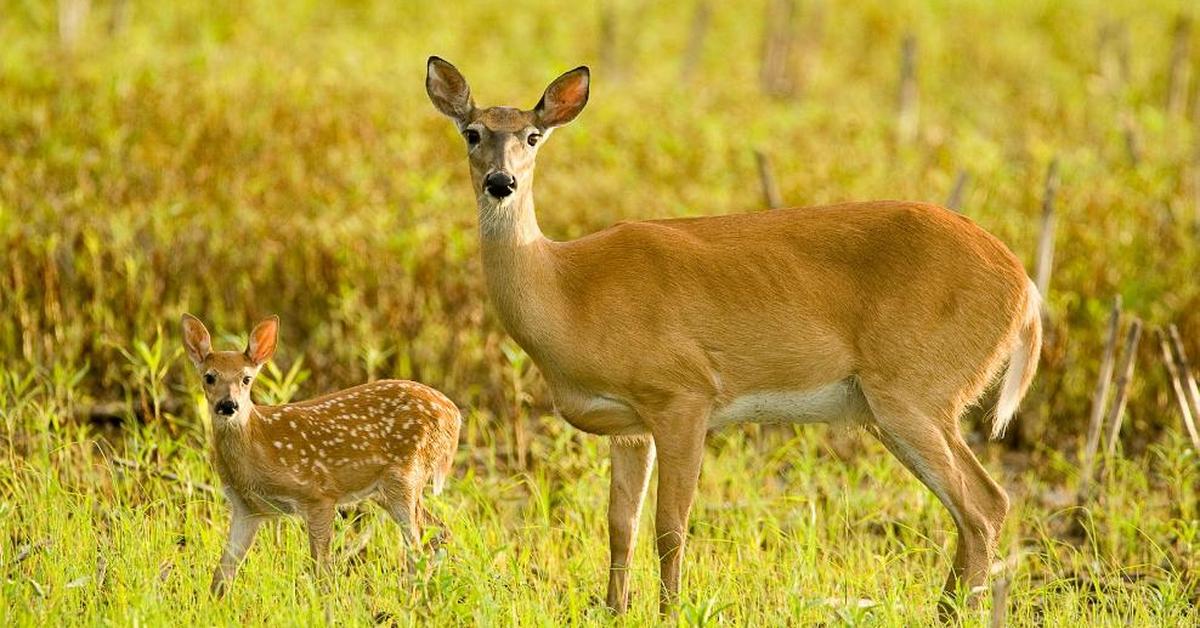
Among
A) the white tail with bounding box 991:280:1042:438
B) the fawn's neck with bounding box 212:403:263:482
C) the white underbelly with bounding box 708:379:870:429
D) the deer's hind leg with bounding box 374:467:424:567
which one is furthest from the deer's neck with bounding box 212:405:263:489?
the white tail with bounding box 991:280:1042:438

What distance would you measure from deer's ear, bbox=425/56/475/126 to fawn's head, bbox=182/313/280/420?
99 cm

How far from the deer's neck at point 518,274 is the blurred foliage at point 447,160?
1.95 meters

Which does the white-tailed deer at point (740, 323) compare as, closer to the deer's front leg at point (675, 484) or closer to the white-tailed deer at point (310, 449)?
the deer's front leg at point (675, 484)

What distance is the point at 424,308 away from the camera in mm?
9703

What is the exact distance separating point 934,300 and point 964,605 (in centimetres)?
111

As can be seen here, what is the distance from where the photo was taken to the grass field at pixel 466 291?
5.96 meters

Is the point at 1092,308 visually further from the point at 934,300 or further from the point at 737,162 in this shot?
the point at 737,162

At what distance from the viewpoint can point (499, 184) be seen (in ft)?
18.2

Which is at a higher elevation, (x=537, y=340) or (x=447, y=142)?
(x=537, y=340)

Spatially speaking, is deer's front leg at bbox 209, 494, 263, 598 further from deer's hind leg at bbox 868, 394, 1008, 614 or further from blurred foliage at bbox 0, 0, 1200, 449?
deer's hind leg at bbox 868, 394, 1008, 614

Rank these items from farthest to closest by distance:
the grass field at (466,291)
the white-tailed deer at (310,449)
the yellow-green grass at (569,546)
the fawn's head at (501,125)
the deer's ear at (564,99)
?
the deer's ear at (564,99)
the grass field at (466,291)
the white-tailed deer at (310,449)
the fawn's head at (501,125)
the yellow-green grass at (569,546)

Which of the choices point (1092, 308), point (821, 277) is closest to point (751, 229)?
point (821, 277)

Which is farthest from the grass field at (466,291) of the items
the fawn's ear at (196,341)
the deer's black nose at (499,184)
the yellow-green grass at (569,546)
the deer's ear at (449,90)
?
the deer's ear at (449,90)

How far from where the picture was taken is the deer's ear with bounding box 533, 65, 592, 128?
19.9 ft
